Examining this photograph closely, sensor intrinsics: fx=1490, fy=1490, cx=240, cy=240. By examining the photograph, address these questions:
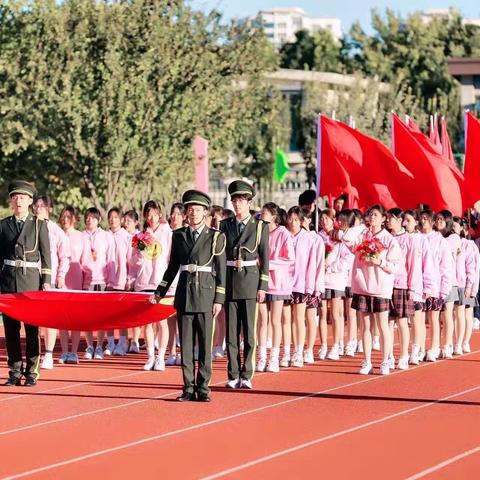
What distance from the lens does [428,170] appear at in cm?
2178

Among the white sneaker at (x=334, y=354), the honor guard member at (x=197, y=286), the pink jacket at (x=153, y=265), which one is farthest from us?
the white sneaker at (x=334, y=354)

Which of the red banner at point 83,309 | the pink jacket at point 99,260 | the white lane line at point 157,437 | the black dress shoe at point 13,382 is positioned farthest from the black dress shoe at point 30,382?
the pink jacket at point 99,260

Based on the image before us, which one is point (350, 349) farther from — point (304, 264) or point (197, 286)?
point (197, 286)

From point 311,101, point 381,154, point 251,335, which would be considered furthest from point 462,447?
point 311,101

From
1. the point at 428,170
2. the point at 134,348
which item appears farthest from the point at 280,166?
the point at 134,348

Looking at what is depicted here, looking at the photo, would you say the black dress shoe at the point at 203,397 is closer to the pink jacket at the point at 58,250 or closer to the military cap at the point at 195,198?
the military cap at the point at 195,198

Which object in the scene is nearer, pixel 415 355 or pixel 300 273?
pixel 300 273

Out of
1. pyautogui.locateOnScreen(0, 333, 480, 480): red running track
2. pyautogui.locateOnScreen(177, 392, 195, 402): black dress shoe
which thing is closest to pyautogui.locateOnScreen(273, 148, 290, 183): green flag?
pyautogui.locateOnScreen(0, 333, 480, 480): red running track

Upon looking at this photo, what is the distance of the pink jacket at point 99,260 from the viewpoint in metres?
18.3

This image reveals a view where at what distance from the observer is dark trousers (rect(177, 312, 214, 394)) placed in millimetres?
13797

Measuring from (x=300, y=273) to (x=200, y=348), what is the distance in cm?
357

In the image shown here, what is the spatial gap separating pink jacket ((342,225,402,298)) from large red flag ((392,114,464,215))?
16.6ft

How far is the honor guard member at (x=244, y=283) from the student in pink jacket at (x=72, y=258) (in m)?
3.64

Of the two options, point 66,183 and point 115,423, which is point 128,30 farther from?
point 115,423
